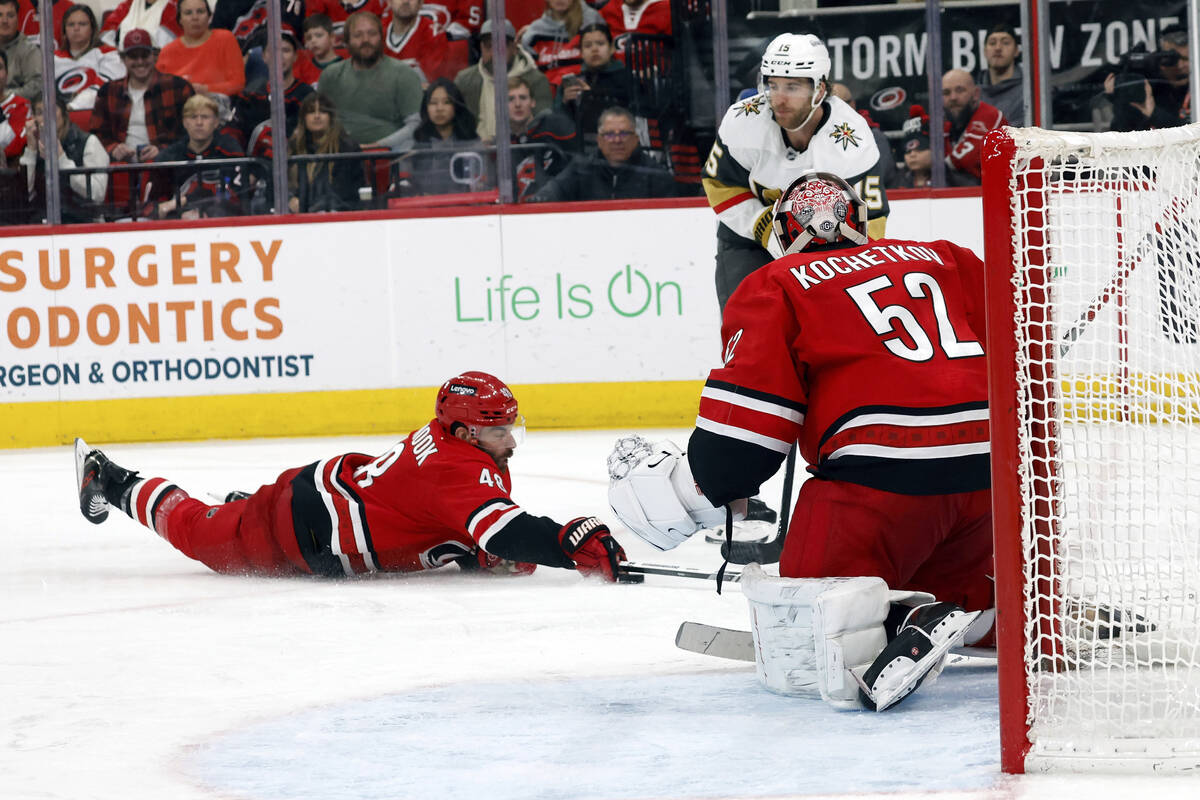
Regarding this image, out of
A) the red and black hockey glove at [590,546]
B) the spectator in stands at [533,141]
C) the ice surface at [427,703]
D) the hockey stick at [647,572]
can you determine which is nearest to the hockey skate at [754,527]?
the ice surface at [427,703]

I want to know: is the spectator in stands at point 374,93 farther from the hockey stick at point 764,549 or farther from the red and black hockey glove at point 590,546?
the red and black hockey glove at point 590,546

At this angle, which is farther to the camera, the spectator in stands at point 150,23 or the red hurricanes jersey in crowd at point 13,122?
the spectator in stands at point 150,23

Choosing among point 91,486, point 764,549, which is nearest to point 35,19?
point 91,486

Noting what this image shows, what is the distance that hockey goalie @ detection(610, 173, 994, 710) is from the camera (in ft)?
7.73

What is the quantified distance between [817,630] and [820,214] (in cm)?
65

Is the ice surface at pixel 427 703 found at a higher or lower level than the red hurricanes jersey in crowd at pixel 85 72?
lower

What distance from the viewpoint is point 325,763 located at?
2184 mm

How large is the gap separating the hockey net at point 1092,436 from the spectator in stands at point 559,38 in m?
5.32

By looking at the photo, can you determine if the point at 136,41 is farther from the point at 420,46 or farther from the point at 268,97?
the point at 420,46

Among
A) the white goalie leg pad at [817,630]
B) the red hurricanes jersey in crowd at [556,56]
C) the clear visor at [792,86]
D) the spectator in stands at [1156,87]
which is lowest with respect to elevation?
the white goalie leg pad at [817,630]

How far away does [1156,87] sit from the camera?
7363 mm

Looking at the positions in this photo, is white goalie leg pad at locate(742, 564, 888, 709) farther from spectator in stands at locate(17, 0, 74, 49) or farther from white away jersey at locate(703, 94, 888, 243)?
spectator in stands at locate(17, 0, 74, 49)

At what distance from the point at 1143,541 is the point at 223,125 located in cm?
611

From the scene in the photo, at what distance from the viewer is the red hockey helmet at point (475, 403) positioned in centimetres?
371
